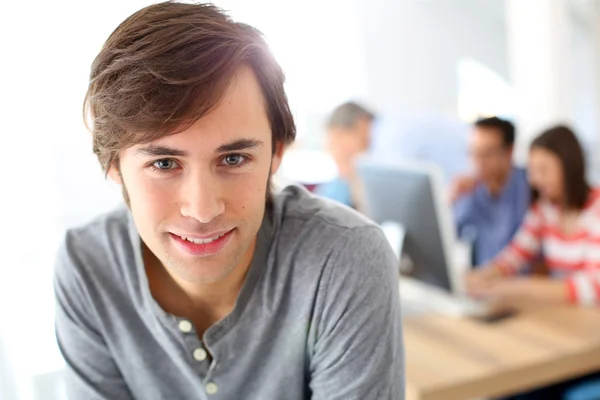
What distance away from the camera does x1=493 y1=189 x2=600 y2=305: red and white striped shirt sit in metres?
1.82

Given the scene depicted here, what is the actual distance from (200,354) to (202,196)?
0.29m

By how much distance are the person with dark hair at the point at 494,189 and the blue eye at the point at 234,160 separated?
173 centimetres

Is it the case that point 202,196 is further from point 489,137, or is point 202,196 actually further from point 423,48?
point 423,48

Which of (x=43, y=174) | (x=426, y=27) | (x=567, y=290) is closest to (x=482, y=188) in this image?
(x=567, y=290)

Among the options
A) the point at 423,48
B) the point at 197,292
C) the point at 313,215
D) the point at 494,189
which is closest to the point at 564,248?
the point at 494,189

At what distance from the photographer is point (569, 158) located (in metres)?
2.08

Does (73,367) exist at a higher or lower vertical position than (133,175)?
lower

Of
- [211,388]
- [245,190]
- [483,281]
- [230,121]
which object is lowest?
[483,281]

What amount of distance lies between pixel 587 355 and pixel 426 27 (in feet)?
12.2

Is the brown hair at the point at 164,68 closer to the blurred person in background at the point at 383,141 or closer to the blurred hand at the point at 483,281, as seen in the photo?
the blurred hand at the point at 483,281

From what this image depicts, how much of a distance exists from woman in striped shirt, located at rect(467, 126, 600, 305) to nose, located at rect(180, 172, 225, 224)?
4.07 feet

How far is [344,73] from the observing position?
4359 millimetres

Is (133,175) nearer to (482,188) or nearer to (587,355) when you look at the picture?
(587,355)

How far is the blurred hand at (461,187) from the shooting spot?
266cm
